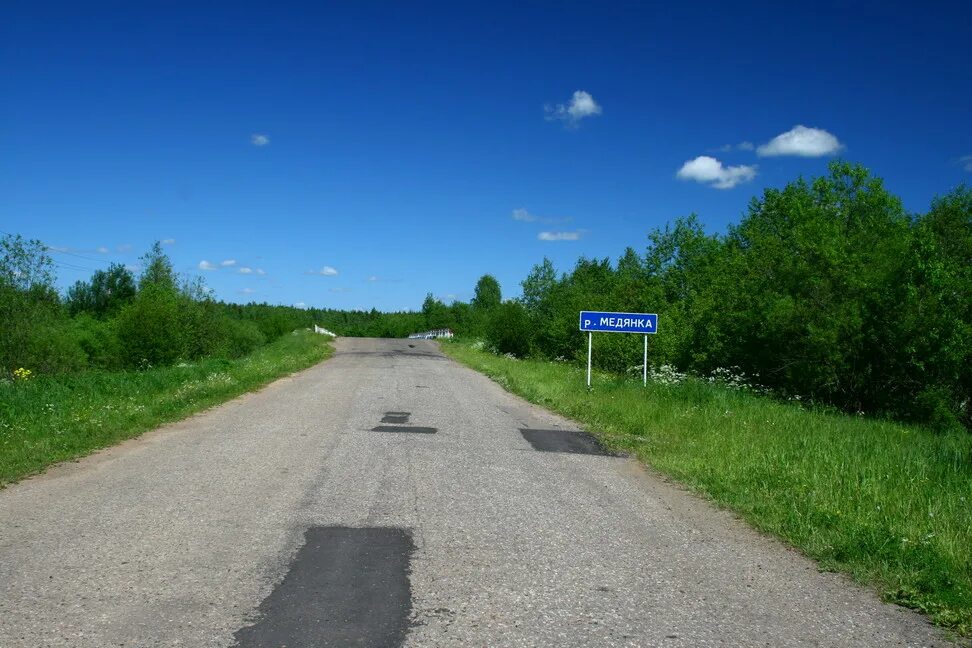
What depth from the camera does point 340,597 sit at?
4512 mm

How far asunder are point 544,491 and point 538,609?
11.4 feet

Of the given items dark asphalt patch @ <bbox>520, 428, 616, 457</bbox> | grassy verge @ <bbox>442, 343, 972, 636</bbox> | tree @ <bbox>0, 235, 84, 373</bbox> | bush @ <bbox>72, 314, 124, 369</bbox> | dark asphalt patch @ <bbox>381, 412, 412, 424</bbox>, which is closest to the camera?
grassy verge @ <bbox>442, 343, 972, 636</bbox>

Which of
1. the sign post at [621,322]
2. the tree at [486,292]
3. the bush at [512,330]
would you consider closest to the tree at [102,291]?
the tree at [486,292]

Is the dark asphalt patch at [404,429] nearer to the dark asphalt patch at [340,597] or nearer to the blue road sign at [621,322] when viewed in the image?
the dark asphalt patch at [340,597]

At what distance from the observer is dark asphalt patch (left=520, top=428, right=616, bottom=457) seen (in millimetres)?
10953

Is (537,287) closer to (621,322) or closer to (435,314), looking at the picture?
(621,322)

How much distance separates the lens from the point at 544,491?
785cm

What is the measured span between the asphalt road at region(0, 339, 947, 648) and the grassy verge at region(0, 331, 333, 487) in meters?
0.71

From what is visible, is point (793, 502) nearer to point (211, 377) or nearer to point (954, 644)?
point (954, 644)

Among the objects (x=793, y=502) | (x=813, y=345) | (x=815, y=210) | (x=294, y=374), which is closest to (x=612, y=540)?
(x=793, y=502)

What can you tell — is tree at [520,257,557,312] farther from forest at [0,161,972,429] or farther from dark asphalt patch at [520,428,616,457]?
dark asphalt patch at [520,428,616,457]

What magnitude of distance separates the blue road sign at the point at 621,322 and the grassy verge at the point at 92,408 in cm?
979

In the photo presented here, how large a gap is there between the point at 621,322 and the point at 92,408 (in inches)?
517

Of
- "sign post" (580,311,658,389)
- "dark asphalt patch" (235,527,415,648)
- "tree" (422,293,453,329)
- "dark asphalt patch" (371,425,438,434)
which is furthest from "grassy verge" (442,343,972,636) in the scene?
"tree" (422,293,453,329)
